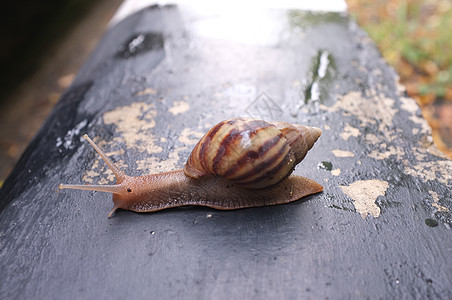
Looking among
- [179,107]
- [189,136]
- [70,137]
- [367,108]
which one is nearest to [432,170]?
[367,108]

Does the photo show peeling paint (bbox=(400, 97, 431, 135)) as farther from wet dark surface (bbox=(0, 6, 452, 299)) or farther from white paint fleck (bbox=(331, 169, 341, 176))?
white paint fleck (bbox=(331, 169, 341, 176))

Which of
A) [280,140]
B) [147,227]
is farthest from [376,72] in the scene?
[147,227]

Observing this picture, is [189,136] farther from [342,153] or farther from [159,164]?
[342,153]

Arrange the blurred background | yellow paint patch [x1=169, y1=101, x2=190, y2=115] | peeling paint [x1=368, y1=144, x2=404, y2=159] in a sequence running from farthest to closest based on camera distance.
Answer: the blurred background, yellow paint patch [x1=169, y1=101, x2=190, y2=115], peeling paint [x1=368, y1=144, x2=404, y2=159]

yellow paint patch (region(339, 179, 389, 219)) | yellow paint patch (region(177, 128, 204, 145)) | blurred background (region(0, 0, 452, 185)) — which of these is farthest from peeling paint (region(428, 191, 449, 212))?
blurred background (region(0, 0, 452, 185))

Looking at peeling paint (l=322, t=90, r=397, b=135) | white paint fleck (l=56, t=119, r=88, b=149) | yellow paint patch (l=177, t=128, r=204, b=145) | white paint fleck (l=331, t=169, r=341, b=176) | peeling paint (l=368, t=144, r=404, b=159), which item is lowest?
peeling paint (l=322, t=90, r=397, b=135)

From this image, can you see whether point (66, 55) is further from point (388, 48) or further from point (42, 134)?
point (388, 48)

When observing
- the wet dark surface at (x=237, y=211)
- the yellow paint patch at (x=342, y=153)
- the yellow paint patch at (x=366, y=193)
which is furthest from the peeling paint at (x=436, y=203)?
the yellow paint patch at (x=342, y=153)
